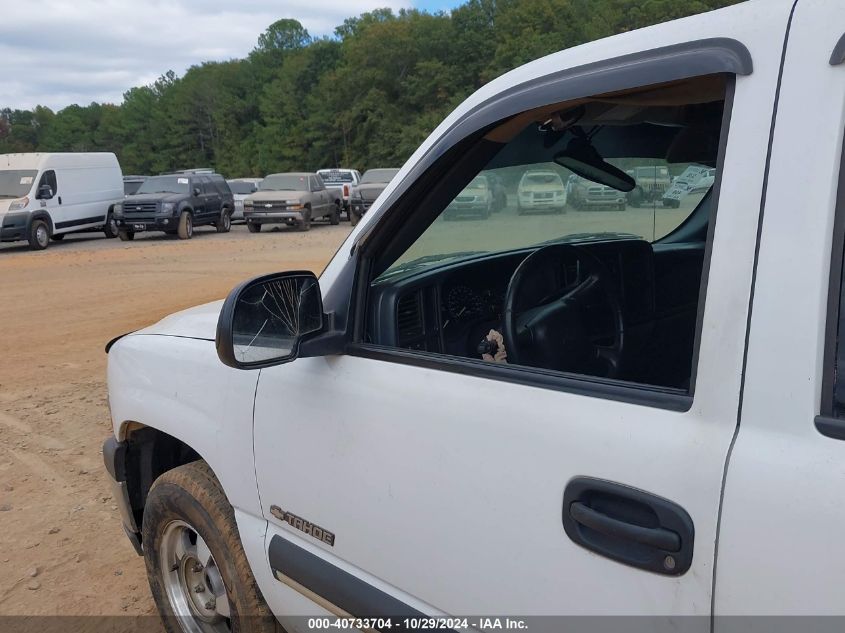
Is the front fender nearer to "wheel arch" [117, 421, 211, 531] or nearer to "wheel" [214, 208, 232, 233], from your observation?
"wheel arch" [117, 421, 211, 531]

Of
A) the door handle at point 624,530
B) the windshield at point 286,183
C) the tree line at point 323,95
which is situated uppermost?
the tree line at point 323,95

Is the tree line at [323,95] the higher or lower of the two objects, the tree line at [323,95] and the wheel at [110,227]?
the higher

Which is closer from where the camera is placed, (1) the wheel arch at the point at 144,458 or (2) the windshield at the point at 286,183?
(1) the wheel arch at the point at 144,458

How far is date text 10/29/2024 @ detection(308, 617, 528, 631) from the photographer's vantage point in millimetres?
1659

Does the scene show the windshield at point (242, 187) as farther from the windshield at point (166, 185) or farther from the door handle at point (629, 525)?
the door handle at point (629, 525)

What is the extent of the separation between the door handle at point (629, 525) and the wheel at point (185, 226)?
72.1ft

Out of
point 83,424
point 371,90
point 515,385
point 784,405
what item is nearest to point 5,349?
point 83,424

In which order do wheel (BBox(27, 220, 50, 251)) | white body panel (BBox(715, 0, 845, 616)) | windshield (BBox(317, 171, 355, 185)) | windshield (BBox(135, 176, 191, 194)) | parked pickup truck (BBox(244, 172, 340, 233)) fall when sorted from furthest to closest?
windshield (BBox(317, 171, 355, 185)) < parked pickup truck (BBox(244, 172, 340, 233)) < windshield (BBox(135, 176, 191, 194)) < wheel (BBox(27, 220, 50, 251)) < white body panel (BBox(715, 0, 845, 616))

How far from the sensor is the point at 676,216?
310cm

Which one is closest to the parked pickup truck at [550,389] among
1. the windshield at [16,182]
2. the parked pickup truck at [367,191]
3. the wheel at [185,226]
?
the windshield at [16,182]

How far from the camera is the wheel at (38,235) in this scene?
19.5 m

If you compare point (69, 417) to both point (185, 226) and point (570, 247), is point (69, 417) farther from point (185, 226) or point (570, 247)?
point (185, 226)

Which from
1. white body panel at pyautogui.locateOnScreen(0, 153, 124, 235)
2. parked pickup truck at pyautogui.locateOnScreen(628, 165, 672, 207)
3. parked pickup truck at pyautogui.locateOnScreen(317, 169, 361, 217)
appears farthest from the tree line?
white body panel at pyautogui.locateOnScreen(0, 153, 124, 235)

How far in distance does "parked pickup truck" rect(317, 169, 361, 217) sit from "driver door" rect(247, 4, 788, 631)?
26.5 metres
